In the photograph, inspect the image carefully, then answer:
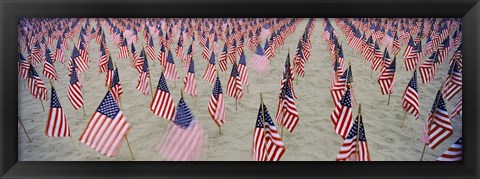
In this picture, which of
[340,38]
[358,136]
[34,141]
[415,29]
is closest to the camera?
[358,136]

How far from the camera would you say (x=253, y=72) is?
5.91m

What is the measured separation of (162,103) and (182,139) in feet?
1.96

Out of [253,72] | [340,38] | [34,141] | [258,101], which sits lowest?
[34,141]

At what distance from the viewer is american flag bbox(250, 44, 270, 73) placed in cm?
597

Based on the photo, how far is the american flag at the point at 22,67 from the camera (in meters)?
4.34

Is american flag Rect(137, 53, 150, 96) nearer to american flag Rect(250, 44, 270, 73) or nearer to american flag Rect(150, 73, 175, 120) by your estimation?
american flag Rect(150, 73, 175, 120)

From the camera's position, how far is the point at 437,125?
4.43m

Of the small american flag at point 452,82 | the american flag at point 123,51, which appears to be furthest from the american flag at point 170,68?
the small american flag at point 452,82

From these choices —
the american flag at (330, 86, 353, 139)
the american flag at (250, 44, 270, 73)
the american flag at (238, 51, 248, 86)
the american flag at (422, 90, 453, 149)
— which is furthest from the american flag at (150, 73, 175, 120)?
the american flag at (422, 90, 453, 149)

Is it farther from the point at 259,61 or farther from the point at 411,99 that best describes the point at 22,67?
the point at 411,99

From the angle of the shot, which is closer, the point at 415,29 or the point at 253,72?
the point at 415,29
